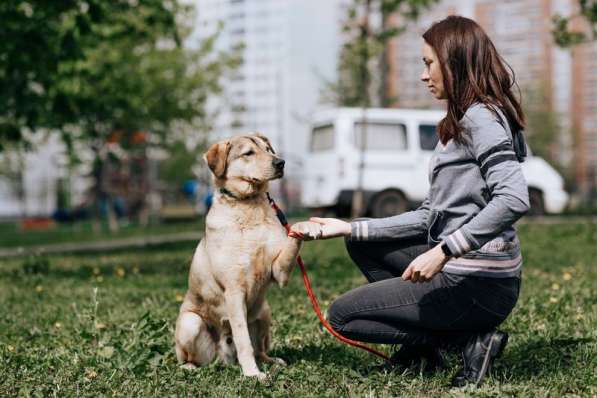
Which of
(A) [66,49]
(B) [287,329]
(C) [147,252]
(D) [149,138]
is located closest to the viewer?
(B) [287,329]

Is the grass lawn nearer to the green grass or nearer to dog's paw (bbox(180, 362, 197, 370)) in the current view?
dog's paw (bbox(180, 362, 197, 370))

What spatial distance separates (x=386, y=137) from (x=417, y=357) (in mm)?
13930

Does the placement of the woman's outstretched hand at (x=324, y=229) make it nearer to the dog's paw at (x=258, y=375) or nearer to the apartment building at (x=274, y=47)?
the dog's paw at (x=258, y=375)

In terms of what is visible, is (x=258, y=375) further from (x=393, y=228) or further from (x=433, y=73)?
(x=433, y=73)

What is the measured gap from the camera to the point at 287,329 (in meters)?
5.25

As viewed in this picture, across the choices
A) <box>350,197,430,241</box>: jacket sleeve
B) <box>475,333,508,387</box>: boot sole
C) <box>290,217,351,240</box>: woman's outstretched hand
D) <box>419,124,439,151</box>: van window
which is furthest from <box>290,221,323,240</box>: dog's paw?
<box>419,124,439,151</box>: van window

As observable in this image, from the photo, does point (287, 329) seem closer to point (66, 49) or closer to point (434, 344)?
point (434, 344)

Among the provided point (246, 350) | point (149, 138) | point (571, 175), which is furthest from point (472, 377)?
point (571, 175)

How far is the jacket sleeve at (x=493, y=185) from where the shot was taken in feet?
10.6

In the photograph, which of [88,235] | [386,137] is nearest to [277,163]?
[386,137]

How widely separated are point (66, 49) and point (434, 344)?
693cm

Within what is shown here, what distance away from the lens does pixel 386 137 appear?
17781 mm

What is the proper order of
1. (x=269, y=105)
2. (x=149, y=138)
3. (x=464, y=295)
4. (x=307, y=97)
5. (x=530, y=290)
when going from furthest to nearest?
(x=269, y=105) < (x=307, y=97) < (x=149, y=138) < (x=530, y=290) < (x=464, y=295)

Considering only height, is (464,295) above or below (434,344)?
above
